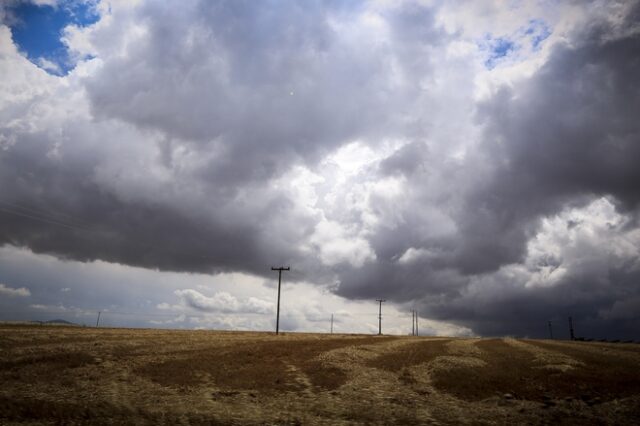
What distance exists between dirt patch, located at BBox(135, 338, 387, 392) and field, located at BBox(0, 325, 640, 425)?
0.07 m

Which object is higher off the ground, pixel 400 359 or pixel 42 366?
pixel 400 359

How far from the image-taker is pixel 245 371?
83.4 feet

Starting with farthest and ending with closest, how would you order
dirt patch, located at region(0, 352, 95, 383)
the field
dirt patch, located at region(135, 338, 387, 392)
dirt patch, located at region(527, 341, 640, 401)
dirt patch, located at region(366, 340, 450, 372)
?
dirt patch, located at region(366, 340, 450, 372) → dirt patch, located at region(135, 338, 387, 392) → dirt patch, located at region(0, 352, 95, 383) → dirt patch, located at region(527, 341, 640, 401) → the field

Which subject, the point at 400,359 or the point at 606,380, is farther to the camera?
the point at 400,359

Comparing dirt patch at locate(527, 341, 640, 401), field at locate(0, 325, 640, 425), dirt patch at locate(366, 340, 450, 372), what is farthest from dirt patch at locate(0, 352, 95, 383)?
dirt patch at locate(527, 341, 640, 401)

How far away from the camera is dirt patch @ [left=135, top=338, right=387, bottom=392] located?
861 inches

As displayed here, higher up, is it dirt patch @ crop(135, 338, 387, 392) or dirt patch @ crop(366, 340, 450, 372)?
dirt patch @ crop(366, 340, 450, 372)

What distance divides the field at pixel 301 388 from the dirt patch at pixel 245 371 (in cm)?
7

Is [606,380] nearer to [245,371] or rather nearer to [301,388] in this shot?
[301,388]

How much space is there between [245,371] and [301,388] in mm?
5819

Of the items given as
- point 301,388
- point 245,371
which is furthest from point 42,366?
point 301,388

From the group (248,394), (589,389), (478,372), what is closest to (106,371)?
(248,394)

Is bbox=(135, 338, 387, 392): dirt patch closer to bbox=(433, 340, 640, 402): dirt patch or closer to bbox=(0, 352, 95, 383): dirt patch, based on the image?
bbox=(0, 352, 95, 383): dirt patch

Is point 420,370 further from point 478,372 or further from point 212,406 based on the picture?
Result: point 212,406
